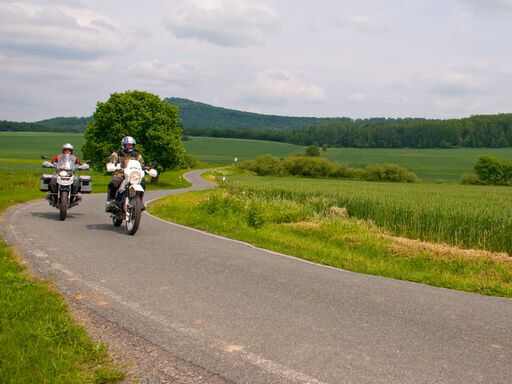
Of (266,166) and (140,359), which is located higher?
(140,359)

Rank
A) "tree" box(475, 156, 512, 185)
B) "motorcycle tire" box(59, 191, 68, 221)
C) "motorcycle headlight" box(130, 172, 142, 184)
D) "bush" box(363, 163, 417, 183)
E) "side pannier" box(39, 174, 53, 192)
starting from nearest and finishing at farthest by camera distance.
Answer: "motorcycle headlight" box(130, 172, 142, 184)
"motorcycle tire" box(59, 191, 68, 221)
"side pannier" box(39, 174, 53, 192)
"bush" box(363, 163, 417, 183)
"tree" box(475, 156, 512, 185)

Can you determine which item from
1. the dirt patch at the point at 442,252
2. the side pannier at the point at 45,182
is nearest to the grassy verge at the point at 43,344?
the dirt patch at the point at 442,252

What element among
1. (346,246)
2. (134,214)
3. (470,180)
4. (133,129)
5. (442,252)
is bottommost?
(470,180)

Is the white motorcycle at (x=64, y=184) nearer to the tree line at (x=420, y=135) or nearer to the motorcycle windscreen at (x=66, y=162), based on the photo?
the motorcycle windscreen at (x=66, y=162)

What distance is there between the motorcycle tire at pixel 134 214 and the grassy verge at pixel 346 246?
7.74 ft

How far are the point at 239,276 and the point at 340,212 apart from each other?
38.9 ft

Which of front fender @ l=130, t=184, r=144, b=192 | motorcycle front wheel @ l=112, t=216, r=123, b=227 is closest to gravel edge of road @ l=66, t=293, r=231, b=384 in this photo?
front fender @ l=130, t=184, r=144, b=192

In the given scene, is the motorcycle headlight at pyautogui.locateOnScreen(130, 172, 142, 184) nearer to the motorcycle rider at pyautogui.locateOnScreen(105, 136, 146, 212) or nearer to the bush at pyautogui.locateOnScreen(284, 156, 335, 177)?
the motorcycle rider at pyautogui.locateOnScreen(105, 136, 146, 212)

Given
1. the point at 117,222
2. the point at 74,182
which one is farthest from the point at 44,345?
the point at 74,182

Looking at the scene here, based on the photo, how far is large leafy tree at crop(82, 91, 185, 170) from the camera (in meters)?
46.4

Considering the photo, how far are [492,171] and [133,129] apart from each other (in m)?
62.6

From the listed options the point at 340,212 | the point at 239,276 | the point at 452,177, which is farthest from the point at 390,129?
the point at 239,276

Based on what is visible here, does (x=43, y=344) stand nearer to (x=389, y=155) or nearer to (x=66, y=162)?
(x=66, y=162)

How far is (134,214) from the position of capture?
1204 centimetres
